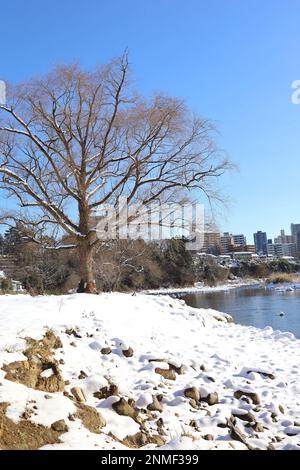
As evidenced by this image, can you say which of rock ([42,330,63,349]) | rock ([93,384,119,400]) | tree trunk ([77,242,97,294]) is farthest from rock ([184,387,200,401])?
tree trunk ([77,242,97,294])

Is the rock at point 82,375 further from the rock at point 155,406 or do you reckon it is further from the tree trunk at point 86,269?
the tree trunk at point 86,269

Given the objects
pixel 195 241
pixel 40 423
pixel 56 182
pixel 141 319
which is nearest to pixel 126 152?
pixel 56 182

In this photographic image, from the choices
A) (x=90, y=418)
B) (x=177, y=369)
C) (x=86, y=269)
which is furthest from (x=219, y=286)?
(x=90, y=418)

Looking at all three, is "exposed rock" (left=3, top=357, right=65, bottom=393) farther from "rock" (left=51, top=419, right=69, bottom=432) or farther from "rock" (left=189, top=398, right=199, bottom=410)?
"rock" (left=189, top=398, right=199, bottom=410)

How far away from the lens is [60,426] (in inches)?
160

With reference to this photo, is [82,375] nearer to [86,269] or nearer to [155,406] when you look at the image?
[155,406]

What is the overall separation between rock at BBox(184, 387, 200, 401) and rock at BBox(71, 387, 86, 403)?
4.81ft

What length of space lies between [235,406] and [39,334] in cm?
290

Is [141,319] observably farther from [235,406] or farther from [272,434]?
[272,434]

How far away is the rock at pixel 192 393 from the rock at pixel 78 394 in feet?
4.81

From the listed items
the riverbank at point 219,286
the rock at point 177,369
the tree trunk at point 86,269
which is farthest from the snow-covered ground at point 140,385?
the riverbank at point 219,286

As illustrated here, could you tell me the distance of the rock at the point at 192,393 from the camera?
5.77 metres

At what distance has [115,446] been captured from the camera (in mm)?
4070

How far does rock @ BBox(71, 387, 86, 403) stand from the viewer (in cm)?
498
